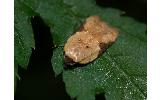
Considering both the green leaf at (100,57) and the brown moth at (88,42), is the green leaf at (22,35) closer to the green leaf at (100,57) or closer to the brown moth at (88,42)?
the green leaf at (100,57)

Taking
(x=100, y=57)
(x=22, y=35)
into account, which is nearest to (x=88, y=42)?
(x=100, y=57)

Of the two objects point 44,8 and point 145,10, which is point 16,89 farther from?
point 145,10

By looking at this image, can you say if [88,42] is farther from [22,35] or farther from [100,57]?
[22,35]

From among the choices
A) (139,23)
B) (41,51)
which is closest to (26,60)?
(41,51)

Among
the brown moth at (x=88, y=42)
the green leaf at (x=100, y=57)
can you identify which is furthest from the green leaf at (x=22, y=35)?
the brown moth at (x=88, y=42)

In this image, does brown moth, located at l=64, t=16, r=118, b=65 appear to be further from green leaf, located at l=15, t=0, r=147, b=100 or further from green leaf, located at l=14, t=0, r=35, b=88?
green leaf, located at l=14, t=0, r=35, b=88

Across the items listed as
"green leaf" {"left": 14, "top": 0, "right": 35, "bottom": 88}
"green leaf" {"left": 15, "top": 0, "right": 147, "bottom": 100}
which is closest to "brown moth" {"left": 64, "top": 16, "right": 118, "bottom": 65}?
"green leaf" {"left": 15, "top": 0, "right": 147, "bottom": 100}
